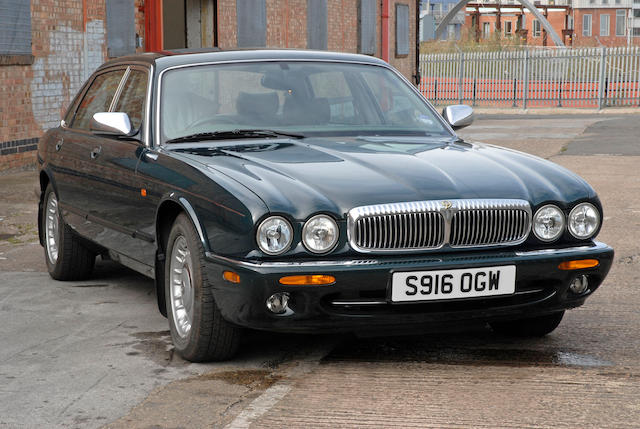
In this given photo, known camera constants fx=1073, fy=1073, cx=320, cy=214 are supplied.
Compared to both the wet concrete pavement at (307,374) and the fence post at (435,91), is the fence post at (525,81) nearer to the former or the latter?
the fence post at (435,91)

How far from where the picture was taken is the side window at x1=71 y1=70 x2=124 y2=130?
673cm

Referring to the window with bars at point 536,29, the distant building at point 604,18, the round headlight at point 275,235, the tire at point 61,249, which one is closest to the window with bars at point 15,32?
the tire at point 61,249

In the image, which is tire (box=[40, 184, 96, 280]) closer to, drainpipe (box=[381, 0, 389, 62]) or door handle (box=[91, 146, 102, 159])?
door handle (box=[91, 146, 102, 159])

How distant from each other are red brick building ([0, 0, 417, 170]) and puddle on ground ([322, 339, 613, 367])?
9586 mm

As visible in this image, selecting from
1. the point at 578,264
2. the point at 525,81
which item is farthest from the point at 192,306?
the point at 525,81

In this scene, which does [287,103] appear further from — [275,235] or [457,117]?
[275,235]

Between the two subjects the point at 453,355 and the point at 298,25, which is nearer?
the point at 453,355

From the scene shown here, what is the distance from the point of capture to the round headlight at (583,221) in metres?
4.92

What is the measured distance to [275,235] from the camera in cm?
447

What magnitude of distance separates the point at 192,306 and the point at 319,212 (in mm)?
861

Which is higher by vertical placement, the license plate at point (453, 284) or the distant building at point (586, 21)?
the distant building at point (586, 21)

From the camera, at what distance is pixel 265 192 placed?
4516 mm

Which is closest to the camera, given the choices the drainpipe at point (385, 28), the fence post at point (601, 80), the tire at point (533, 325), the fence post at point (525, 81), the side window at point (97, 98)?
the tire at point (533, 325)

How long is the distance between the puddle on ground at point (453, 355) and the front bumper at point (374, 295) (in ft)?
0.81
